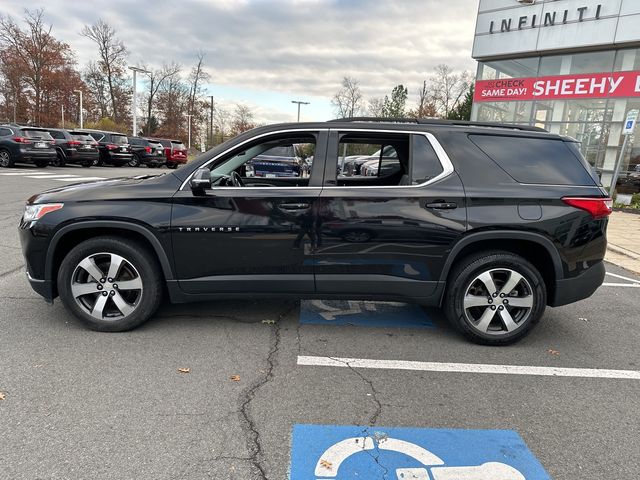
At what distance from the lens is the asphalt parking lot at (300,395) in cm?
239

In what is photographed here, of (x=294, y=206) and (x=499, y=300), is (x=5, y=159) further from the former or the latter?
(x=499, y=300)

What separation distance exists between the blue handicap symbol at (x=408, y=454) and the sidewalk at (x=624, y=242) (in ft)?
20.1

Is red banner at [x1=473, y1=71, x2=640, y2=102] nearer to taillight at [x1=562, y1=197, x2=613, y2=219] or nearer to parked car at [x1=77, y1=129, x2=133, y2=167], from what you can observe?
taillight at [x1=562, y1=197, x2=613, y2=219]

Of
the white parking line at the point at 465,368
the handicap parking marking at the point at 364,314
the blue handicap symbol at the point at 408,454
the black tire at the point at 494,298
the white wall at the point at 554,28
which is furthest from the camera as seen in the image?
the white wall at the point at 554,28

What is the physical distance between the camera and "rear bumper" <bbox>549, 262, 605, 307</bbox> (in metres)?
3.80

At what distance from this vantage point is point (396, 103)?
2083 inches

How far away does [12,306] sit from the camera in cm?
435

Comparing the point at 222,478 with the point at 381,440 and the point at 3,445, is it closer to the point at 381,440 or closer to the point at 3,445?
the point at 381,440

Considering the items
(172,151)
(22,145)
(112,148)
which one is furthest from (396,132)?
(172,151)

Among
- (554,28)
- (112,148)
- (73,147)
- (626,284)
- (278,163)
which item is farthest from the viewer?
(112,148)

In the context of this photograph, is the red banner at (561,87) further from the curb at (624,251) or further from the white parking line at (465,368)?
the white parking line at (465,368)

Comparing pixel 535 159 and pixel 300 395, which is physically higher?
pixel 535 159

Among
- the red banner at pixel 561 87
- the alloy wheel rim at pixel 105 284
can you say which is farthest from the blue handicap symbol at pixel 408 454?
the red banner at pixel 561 87

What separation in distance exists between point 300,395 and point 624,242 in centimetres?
912
